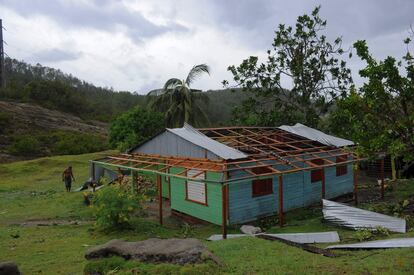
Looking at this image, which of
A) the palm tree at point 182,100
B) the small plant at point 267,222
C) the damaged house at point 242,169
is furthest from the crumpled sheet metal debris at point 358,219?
the palm tree at point 182,100

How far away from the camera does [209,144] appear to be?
16891mm

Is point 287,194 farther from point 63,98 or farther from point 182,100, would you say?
point 63,98

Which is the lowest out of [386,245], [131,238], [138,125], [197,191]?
[131,238]

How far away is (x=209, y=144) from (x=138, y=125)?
13.7 meters

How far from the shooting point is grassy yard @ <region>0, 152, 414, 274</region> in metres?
7.76

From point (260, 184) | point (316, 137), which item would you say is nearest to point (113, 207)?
point (260, 184)

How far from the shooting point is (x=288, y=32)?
2800 centimetres

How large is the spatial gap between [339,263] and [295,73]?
2138 centimetres

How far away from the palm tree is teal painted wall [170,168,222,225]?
11.5 meters

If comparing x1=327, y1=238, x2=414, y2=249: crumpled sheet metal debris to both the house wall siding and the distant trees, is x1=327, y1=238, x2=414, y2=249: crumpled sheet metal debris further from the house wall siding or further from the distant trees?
the distant trees

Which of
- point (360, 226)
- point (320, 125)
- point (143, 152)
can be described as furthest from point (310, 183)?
point (320, 125)

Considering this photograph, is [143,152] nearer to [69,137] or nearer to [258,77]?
[258,77]

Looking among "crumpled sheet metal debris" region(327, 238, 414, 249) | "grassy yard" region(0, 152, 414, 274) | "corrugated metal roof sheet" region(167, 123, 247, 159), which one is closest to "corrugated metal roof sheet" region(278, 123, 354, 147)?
"grassy yard" region(0, 152, 414, 274)

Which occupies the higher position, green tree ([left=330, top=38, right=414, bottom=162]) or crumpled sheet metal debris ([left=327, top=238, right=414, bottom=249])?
green tree ([left=330, top=38, right=414, bottom=162])
